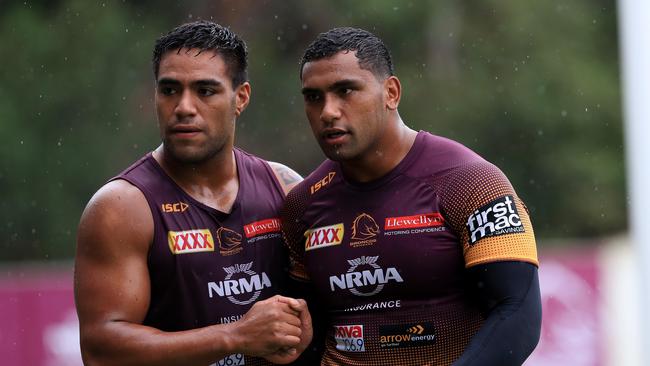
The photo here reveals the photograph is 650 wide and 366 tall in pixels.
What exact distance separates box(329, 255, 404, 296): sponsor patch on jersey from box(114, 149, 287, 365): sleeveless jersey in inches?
20.6

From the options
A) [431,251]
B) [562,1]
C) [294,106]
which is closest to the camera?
[431,251]

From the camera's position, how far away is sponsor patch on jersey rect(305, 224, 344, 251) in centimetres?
619

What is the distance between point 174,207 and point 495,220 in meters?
1.56

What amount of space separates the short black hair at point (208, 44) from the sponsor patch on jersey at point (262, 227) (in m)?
0.68

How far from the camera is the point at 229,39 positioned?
6520mm

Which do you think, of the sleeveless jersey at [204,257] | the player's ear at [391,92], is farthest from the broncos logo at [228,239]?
the player's ear at [391,92]

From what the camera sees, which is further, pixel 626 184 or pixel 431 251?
pixel 626 184

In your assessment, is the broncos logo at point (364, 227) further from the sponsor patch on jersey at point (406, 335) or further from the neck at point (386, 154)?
the sponsor patch on jersey at point (406, 335)

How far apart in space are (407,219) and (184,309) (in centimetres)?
116

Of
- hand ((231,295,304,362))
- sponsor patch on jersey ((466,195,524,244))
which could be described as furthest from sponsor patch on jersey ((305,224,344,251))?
sponsor patch on jersey ((466,195,524,244))

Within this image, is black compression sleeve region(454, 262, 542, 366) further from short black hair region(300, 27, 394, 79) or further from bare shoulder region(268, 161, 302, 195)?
bare shoulder region(268, 161, 302, 195)

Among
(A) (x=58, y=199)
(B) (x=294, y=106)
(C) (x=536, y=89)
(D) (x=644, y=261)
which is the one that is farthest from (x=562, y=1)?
(D) (x=644, y=261)

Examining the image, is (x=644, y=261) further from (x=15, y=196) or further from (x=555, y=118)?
(x=555, y=118)

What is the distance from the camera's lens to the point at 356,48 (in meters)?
6.10
